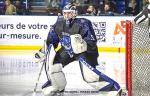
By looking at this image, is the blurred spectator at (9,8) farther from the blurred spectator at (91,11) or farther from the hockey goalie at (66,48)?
the hockey goalie at (66,48)

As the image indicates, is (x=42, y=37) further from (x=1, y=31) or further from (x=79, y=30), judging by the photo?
(x=79, y=30)

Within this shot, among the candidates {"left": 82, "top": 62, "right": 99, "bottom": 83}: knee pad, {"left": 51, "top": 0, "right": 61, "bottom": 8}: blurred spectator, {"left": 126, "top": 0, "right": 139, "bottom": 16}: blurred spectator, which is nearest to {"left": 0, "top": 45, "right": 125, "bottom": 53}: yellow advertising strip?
{"left": 126, "top": 0, "right": 139, "bottom": 16}: blurred spectator

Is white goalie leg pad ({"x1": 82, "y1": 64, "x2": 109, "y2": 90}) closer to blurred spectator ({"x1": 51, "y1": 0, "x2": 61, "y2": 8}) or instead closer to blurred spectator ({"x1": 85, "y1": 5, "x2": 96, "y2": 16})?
blurred spectator ({"x1": 85, "y1": 5, "x2": 96, "y2": 16})

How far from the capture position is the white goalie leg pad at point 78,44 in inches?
185

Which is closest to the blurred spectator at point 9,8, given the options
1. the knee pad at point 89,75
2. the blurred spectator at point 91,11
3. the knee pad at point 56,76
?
the blurred spectator at point 91,11

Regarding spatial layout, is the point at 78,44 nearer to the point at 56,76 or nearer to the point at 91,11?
the point at 56,76

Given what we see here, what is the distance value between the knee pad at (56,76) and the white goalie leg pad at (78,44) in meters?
0.22

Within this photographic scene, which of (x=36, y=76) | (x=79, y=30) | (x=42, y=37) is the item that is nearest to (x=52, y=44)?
(x=79, y=30)

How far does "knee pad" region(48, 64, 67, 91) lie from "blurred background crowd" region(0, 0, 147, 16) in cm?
257

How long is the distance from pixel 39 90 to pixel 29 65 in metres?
1.27

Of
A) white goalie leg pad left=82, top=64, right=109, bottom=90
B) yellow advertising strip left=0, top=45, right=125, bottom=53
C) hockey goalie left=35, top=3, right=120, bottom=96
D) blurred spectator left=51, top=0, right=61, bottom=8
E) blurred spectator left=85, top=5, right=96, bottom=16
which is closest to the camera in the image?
white goalie leg pad left=82, top=64, right=109, bottom=90

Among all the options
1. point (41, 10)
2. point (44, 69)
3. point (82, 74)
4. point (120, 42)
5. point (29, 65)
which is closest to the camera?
point (82, 74)

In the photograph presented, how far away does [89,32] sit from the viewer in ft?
15.4

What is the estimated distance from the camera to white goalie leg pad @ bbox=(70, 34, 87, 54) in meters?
4.69
